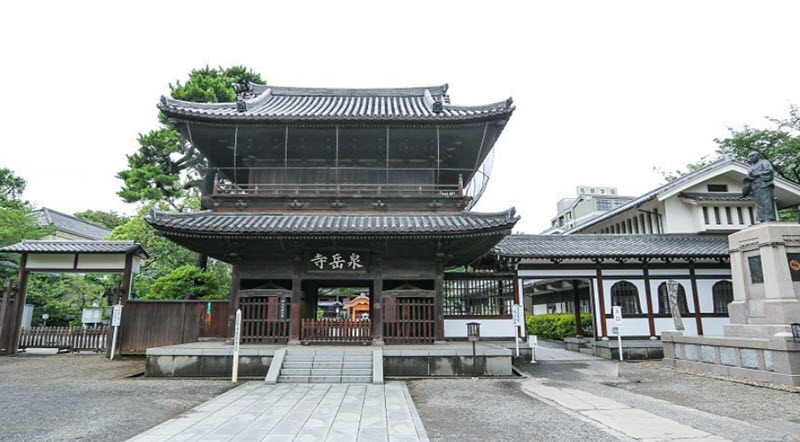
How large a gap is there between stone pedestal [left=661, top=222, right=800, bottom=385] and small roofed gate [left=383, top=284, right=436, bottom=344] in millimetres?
8661

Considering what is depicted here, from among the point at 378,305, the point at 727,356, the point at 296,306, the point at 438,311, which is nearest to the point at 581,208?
the point at 727,356

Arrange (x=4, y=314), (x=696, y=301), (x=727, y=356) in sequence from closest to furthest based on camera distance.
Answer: (x=727, y=356) < (x=4, y=314) < (x=696, y=301)

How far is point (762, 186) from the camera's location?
42.5ft

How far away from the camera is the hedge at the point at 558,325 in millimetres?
21375

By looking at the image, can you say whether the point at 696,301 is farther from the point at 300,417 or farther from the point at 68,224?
the point at 68,224

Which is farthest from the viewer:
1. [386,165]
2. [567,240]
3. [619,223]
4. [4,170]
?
[4,170]

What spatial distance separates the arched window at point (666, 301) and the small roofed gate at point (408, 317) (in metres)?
11.1

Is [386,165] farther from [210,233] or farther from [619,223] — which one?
[619,223]

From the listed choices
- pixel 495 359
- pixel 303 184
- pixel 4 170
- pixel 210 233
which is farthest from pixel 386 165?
pixel 4 170

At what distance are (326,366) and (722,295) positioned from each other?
17.8 meters

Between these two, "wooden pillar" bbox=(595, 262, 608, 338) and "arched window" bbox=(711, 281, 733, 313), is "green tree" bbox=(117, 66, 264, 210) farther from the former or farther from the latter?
"arched window" bbox=(711, 281, 733, 313)

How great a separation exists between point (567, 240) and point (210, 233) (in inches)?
604

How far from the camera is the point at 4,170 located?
143 ft

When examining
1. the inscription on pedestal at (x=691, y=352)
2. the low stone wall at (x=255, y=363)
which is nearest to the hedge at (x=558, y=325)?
the inscription on pedestal at (x=691, y=352)
